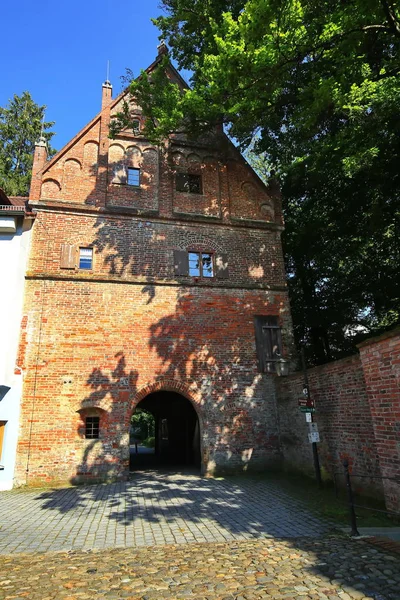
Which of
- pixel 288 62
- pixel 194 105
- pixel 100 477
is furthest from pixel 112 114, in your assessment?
pixel 100 477

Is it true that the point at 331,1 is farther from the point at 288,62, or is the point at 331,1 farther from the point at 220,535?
the point at 220,535

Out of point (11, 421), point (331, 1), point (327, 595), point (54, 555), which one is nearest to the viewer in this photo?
point (327, 595)

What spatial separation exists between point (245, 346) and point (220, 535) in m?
7.29

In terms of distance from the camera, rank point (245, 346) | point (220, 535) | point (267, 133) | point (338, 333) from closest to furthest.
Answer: point (220, 535), point (245, 346), point (267, 133), point (338, 333)

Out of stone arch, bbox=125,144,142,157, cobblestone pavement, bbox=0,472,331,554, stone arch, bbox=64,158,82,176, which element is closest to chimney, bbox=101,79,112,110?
stone arch, bbox=125,144,142,157

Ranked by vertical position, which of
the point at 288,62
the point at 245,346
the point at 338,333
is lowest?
the point at 245,346

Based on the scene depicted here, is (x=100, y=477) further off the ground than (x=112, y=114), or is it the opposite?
(x=112, y=114)

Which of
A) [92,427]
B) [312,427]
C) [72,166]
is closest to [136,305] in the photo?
[92,427]

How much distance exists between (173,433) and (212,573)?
47.4 feet

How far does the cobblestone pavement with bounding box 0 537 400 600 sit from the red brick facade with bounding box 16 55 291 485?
5.72 m

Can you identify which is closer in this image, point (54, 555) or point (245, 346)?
point (54, 555)

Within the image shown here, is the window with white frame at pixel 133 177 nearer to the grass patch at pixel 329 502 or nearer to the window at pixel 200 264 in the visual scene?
the window at pixel 200 264

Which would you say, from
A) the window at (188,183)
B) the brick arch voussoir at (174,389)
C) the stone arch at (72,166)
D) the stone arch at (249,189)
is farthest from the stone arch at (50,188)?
the brick arch voussoir at (174,389)

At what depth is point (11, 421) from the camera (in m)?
10.3
